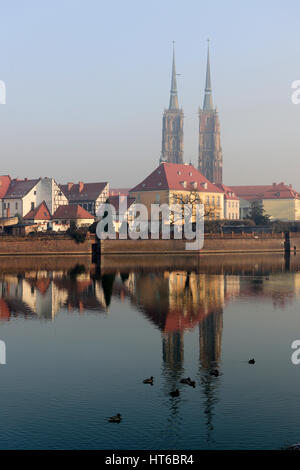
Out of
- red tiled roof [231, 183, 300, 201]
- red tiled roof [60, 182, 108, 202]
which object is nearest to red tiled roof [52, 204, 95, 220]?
red tiled roof [60, 182, 108, 202]

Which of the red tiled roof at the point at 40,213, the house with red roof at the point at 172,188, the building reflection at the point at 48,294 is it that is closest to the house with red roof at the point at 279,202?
the house with red roof at the point at 172,188

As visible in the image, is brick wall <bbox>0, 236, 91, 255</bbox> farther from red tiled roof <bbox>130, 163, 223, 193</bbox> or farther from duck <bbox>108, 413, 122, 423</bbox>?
duck <bbox>108, 413, 122, 423</bbox>

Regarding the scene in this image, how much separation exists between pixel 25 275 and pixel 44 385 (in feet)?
129

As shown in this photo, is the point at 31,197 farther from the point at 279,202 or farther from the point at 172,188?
the point at 279,202

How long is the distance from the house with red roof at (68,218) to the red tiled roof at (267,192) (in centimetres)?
6438

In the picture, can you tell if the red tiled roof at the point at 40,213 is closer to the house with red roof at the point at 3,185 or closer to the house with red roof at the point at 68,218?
the house with red roof at the point at 68,218

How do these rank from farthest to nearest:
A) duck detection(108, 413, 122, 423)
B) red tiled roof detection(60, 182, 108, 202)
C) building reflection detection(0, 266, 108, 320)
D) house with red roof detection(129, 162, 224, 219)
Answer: house with red roof detection(129, 162, 224, 219) → red tiled roof detection(60, 182, 108, 202) → building reflection detection(0, 266, 108, 320) → duck detection(108, 413, 122, 423)

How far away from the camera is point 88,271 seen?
6881 centimetres

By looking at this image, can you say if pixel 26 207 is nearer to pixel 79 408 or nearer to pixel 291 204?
pixel 291 204

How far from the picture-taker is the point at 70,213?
342ft

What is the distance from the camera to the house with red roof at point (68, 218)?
335 ft

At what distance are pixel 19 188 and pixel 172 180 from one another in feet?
A: 89.3

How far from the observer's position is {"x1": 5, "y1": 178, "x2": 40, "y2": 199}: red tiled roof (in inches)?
4323

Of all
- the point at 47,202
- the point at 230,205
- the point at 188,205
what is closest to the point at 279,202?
the point at 230,205
